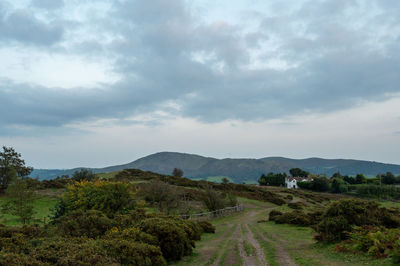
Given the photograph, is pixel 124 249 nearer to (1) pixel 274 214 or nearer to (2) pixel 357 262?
(2) pixel 357 262

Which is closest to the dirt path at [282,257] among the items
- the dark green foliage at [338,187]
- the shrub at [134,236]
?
the shrub at [134,236]

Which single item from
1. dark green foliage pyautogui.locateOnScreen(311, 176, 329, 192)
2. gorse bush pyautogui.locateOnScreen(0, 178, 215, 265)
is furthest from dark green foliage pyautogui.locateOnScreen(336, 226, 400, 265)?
dark green foliage pyautogui.locateOnScreen(311, 176, 329, 192)

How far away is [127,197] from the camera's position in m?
26.2

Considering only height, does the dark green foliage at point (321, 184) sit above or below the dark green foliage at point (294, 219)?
below

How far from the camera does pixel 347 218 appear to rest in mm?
17234

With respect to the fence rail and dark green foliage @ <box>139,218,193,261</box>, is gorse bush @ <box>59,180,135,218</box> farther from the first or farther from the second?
dark green foliage @ <box>139,218,193,261</box>

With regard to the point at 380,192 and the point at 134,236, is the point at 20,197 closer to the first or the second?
the point at 134,236

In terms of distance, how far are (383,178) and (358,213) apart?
11532 cm

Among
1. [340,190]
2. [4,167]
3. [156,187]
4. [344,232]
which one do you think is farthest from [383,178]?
[4,167]

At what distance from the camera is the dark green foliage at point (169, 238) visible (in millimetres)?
14156

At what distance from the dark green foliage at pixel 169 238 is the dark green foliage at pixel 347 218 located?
8.45 meters

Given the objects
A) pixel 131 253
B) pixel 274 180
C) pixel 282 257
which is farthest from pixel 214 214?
pixel 274 180

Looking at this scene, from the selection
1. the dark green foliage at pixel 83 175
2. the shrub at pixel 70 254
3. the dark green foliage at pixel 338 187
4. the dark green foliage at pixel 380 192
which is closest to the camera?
the shrub at pixel 70 254

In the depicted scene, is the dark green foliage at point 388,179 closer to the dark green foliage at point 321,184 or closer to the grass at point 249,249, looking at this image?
the dark green foliage at point 321,184
